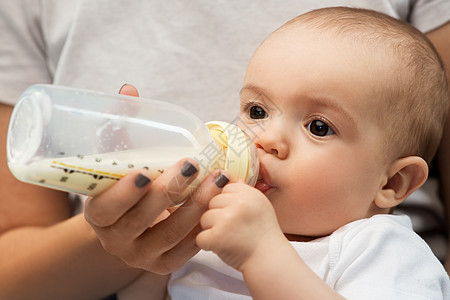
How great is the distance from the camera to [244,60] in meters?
1.44

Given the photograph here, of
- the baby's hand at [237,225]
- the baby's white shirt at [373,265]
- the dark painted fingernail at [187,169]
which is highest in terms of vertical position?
the dark painted fingernail at [187,169]

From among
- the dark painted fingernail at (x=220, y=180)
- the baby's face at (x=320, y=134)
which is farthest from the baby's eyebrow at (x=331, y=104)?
the dark painted fingernail at (x=220, y=180)

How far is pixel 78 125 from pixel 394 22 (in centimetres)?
77

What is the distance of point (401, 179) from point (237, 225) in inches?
19.1

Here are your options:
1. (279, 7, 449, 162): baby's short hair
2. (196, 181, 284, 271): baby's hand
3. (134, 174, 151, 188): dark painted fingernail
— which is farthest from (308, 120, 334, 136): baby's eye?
(134, 174, 151, 188): dark painted fingernail

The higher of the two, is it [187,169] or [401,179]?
[187,169]

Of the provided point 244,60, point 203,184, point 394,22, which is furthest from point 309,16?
point 203,184

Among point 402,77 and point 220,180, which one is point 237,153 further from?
point 402,77

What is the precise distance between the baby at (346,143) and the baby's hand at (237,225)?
0.05 meters

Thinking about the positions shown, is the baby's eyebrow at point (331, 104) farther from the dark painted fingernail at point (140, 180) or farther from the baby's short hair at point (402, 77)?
the dark painted fingernail at point (140, 180)

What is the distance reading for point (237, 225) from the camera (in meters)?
0.78

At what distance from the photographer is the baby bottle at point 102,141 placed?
0.70m

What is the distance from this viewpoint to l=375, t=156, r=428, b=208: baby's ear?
3.41 feet

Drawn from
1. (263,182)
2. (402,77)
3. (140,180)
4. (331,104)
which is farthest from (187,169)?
(402,77)
